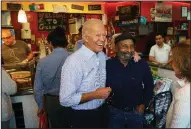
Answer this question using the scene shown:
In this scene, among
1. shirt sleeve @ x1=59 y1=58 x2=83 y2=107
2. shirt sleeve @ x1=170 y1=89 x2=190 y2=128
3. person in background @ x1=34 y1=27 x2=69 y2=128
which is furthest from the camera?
person in background @ x1=34 y1=27 x2=69 y2=128

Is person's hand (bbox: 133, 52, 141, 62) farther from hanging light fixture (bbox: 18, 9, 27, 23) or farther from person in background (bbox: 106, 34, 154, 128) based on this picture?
hanging light fixture (bbox: 18, 9, 27, 23)

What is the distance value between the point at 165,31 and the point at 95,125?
457mm

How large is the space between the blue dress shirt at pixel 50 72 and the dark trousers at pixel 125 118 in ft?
1.27

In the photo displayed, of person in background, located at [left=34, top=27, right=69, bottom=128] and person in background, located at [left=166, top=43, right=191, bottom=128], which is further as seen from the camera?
person in background, located at [left=34, top=27, right=69, bottom=128]

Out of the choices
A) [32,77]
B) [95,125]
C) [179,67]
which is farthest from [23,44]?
[179,67]

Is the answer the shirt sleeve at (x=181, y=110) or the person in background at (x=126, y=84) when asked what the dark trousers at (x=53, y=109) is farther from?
the shirt sleeve at (x=181, y=110)

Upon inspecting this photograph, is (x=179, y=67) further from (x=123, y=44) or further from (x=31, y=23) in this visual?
(x=31, y=23)

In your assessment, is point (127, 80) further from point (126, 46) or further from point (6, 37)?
point (6, 37)

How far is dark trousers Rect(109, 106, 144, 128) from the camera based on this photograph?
1.07m

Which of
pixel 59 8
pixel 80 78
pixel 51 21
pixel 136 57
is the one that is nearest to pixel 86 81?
pixel 80 78

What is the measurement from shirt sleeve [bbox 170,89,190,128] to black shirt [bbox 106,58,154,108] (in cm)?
41

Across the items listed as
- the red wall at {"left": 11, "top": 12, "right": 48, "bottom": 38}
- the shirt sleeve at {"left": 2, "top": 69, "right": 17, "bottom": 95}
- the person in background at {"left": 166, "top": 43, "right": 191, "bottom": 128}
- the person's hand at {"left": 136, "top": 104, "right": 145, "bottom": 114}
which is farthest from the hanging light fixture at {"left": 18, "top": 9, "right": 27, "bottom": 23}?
the person in background at {"left": 166, "top": 43, "right": 191, "bottom": 128}

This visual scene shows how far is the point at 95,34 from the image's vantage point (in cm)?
83

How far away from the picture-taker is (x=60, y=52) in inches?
53.2
